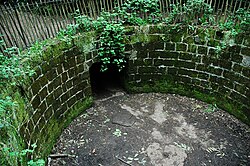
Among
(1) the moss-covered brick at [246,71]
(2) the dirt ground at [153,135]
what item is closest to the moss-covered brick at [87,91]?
(2) the dirt ground at [153,135]

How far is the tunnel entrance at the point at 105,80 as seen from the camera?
743 cm

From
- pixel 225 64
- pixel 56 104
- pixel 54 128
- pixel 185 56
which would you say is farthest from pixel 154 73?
pixel 54 128

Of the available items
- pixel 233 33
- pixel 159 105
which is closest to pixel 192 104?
pixel 159 105

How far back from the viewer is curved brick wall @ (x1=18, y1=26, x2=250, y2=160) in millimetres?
5285

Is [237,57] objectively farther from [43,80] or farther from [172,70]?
[43,80]

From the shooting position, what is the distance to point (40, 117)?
496 cm

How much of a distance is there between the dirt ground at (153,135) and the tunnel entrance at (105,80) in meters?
0.41

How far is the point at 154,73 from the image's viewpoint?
7.03 meters

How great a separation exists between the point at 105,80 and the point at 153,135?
8.83 ft

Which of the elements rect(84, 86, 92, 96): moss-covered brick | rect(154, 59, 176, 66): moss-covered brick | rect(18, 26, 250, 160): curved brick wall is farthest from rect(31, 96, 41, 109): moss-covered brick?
rect(154, 59, 176, 66): moss-covered brick

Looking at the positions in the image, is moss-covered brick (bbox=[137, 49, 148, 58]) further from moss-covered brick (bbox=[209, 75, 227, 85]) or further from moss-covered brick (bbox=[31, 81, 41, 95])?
moss-covered brick (bbox=[31, 81, 41, 95])

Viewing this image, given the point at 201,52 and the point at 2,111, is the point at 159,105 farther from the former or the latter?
the point at 2,111

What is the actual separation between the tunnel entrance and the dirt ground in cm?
41

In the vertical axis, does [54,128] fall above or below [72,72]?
below
